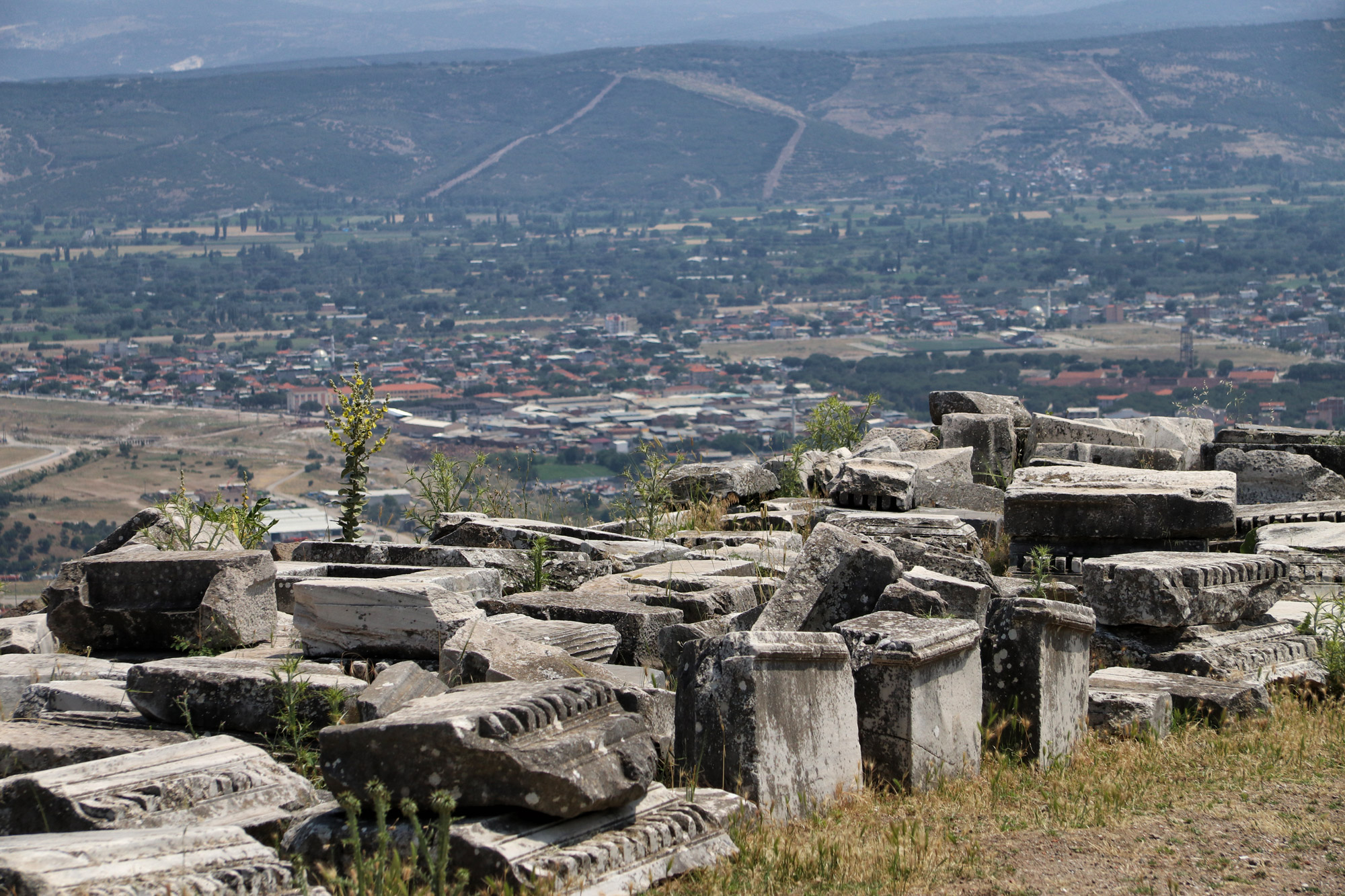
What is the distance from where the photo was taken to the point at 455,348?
7944 cm

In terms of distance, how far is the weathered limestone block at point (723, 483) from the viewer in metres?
11.8

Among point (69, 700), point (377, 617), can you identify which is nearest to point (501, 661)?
point (377, 617)

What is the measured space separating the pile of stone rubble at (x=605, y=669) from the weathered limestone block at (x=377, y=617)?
1 cm

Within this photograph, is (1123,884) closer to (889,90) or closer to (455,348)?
(455,348)

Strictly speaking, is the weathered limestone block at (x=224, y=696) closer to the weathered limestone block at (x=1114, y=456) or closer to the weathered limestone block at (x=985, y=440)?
the weathered limestone block at (x=1114, y=456)

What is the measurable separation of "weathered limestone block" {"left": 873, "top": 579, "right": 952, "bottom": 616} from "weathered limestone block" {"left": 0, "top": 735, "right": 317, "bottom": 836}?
2.97 m

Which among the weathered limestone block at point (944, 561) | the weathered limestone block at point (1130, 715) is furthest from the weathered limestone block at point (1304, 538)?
the weathered limestone block at point (1130, 715)

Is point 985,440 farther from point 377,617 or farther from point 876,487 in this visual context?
point 377,617

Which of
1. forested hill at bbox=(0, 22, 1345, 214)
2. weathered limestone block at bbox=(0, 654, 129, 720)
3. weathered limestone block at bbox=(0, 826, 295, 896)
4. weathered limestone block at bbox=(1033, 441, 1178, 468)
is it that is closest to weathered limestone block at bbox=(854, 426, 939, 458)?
weathered limestone block at bbox=(1033, 441, 1178, 468)

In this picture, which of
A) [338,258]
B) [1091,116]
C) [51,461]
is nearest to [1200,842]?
[51,461]

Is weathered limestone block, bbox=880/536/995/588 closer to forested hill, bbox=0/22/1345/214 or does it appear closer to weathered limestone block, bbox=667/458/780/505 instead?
weathered limestone block, bbox=667/458/780/505

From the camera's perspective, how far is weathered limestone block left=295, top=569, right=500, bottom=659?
6520mm

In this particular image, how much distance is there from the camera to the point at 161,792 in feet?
15.4

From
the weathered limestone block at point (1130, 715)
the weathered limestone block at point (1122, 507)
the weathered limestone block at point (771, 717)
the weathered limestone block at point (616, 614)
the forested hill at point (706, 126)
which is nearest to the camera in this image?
the weathered limestone block at point (771, 717)
